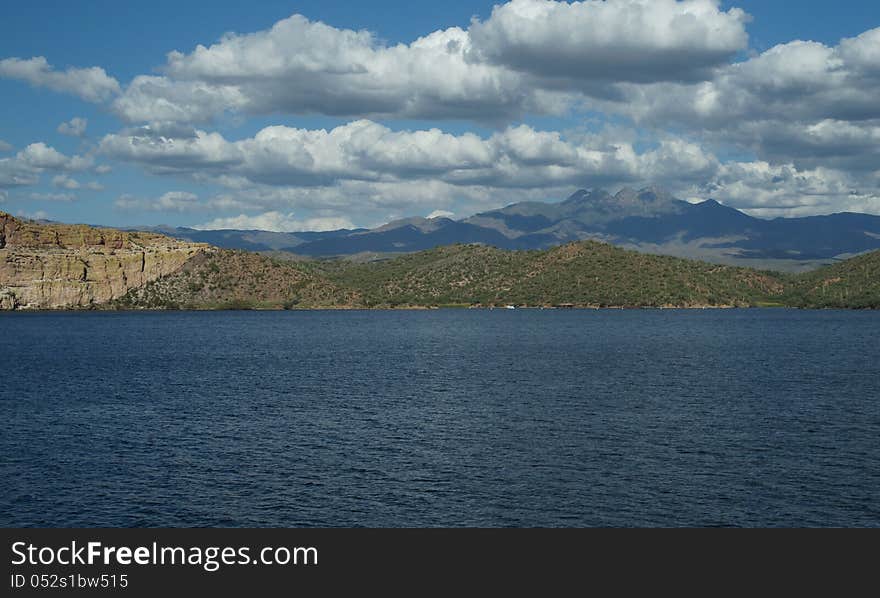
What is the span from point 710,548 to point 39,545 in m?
33.6

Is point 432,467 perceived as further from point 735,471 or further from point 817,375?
point 817,375

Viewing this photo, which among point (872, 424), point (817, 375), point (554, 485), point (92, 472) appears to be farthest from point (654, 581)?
point (817, 375)

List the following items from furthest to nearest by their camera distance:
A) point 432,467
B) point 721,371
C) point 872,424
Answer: point 721,371 < point 872,424 < point 432,467

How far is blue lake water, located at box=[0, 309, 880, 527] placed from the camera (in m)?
48.9

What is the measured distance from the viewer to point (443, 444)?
6731cm

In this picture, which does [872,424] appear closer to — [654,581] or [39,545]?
[654,581]

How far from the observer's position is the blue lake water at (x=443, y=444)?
161 ft

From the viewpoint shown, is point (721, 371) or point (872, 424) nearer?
point (872, 424)

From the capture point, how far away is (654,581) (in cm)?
3731

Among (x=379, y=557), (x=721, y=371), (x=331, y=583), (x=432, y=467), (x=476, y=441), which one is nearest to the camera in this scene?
(x=331, y=583)

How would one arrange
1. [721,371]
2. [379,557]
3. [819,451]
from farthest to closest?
[721,371] < [819,451] < [379,557]

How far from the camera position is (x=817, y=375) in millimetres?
112938

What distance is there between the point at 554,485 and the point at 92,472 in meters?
31.7

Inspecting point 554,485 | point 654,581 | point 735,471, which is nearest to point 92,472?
point 554,485
